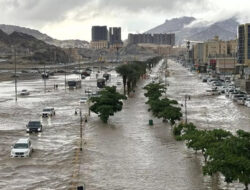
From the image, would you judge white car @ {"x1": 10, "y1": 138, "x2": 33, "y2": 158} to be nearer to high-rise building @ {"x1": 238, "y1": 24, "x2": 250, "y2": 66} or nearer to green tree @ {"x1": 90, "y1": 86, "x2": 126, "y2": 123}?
green tree @ {"x1": 90, "y1": 86, "x2": 126, "y2": 123}

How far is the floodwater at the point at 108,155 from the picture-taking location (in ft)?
79.7

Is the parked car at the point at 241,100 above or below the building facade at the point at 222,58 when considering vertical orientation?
below

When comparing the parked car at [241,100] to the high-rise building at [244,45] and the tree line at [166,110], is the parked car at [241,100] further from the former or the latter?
the high-rise building at [244,45]

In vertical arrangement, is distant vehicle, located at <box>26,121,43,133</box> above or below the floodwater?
above

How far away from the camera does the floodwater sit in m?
24.3

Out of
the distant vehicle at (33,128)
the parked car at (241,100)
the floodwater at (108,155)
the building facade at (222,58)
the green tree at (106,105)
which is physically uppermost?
the building facade at (222,58)

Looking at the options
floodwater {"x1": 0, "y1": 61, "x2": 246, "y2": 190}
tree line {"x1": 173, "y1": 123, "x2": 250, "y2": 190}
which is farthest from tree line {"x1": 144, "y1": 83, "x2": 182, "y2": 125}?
tree line {"x1": 173, "y1": 123, "x2": 250, "y2": 190}

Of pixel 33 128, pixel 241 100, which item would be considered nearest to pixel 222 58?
pixel 241 100

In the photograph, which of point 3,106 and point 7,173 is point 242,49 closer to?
point 3,106

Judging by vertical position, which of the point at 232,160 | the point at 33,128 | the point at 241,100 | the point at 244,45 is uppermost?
the point at 244,45

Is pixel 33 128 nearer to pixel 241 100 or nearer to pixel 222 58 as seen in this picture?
pixel 241 100

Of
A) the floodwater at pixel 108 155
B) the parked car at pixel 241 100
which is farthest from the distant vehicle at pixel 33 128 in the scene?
the parked car at pixel 241 100

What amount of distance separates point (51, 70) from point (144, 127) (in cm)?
12759

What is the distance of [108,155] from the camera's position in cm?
3077
